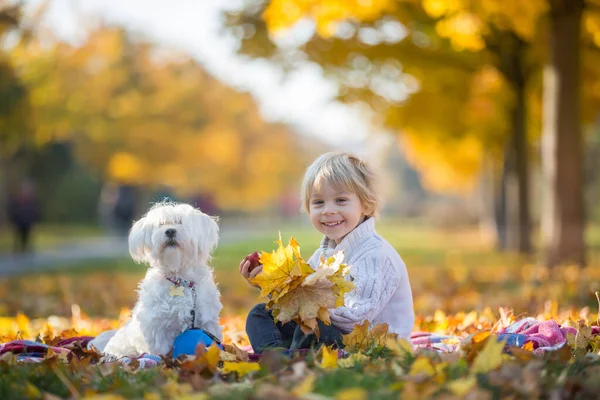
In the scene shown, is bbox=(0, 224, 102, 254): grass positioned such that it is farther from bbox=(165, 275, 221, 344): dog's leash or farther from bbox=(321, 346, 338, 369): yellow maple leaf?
bbox=(321, 346, 338, 369): yellow maple leaf

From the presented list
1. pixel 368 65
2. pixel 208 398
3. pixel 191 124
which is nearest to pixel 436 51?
pixel 368 65

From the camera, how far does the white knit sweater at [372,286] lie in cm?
367

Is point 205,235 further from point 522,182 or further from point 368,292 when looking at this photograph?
point 522,182

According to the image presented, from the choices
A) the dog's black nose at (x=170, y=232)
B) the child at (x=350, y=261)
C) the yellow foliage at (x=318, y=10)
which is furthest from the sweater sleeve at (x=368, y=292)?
the yellow foliage at (x=318, y=10)

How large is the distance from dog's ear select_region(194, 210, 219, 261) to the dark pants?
45 centimetres

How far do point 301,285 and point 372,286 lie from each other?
1.46ft

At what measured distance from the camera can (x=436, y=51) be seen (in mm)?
13148

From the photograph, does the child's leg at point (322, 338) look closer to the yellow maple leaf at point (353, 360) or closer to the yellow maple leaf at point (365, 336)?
the yellow maple leaf at point (365, 336)

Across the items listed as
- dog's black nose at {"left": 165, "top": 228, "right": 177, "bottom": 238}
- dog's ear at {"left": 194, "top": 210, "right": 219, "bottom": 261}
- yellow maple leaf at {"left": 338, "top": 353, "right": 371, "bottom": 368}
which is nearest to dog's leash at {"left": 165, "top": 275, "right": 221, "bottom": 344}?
dog's ear at {"left": 194, "top": 210, "right": 219, "bottom": 261}

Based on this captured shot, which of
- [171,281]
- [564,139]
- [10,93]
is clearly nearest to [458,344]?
[171,281]

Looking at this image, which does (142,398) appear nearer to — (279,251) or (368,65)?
(279,251)

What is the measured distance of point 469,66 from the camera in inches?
540

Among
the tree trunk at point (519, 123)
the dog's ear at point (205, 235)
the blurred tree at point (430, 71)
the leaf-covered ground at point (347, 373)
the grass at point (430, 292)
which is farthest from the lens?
the tree trunk at point (519, 123)

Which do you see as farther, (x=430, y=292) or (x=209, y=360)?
(x=430, y=292)
